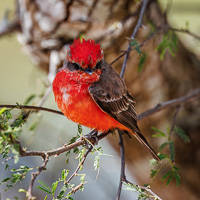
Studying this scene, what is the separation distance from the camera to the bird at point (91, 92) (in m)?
2.39

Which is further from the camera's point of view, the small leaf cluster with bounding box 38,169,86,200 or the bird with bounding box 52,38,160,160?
the bird with bounding box 52,38,160,160

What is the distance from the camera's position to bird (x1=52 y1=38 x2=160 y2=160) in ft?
7.83

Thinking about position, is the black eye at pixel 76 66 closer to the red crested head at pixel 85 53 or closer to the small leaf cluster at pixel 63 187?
the red crested head at pixel 85 53

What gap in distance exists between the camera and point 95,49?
2.36 meters

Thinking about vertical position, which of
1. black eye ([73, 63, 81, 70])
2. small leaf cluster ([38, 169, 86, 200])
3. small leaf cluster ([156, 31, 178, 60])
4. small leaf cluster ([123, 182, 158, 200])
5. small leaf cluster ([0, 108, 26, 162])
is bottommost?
small leaf cluster ([123, 182, 158, 200])

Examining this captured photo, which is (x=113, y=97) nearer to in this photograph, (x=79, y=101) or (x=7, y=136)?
(x=79, y=101)

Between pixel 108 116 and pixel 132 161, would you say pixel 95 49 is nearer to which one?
pixel 108 116

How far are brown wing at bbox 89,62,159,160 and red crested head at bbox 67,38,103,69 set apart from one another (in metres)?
0.18

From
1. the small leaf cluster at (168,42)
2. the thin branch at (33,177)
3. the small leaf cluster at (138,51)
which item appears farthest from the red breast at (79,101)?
Answer: the thin branch at (33,177)

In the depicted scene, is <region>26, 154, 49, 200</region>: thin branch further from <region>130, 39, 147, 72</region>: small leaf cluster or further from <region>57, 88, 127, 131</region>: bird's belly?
<region>130, 39, 147, 72</region>: small leaf cluster

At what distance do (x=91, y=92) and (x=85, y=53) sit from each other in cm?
28

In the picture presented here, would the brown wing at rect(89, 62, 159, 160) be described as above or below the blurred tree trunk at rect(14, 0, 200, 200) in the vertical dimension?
below

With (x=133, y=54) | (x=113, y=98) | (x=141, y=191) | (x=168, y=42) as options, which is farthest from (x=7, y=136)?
(x=133, y=54)

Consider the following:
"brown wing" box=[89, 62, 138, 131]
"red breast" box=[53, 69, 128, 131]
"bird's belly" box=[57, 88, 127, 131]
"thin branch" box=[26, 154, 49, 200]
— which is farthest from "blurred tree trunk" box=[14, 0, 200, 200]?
"thin branch" box=[26, 154, 49, 200]
